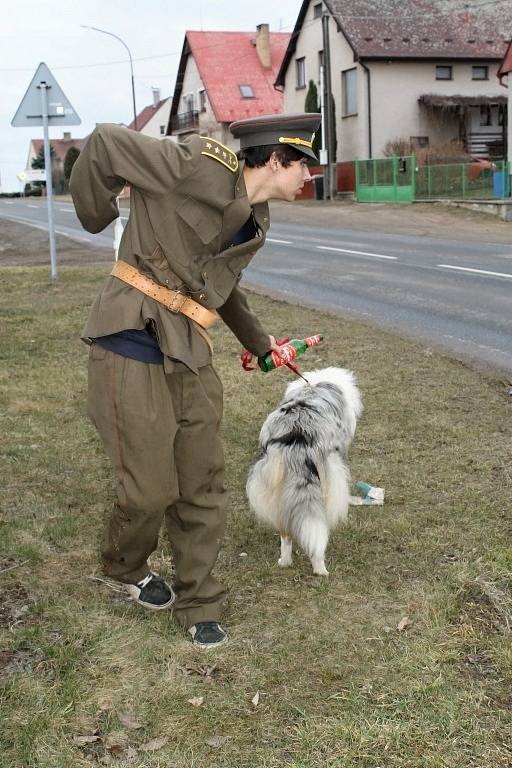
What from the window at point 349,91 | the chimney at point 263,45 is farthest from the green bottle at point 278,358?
the chimney at point 263,45

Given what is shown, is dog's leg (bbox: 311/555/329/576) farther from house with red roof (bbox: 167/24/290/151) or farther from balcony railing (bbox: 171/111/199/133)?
balcony railing (bbox: 171/111/199/133)

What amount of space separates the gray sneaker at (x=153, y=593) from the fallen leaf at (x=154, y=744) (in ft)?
2.91

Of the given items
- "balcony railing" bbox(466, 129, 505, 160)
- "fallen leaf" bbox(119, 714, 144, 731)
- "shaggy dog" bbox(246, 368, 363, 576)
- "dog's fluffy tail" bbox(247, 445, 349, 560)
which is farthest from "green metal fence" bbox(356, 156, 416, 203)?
"fallen leaf" bbox(119, 714, 144, 731)

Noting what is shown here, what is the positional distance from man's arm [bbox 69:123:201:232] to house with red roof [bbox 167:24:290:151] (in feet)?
161

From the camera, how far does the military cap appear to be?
10.3ft

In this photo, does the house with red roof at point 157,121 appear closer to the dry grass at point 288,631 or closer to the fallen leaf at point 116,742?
the dry grass at point 288,631

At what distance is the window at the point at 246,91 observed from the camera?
171 ft

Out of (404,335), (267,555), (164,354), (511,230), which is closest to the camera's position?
(164,354)

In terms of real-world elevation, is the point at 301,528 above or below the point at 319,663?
above

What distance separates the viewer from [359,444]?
18.7ft

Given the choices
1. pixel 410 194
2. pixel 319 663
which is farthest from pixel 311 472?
pixel 410 194

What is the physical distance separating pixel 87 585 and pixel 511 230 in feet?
66.1

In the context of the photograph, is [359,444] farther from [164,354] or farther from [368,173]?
[368,173]

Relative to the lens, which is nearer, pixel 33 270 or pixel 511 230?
pixel 33 270
